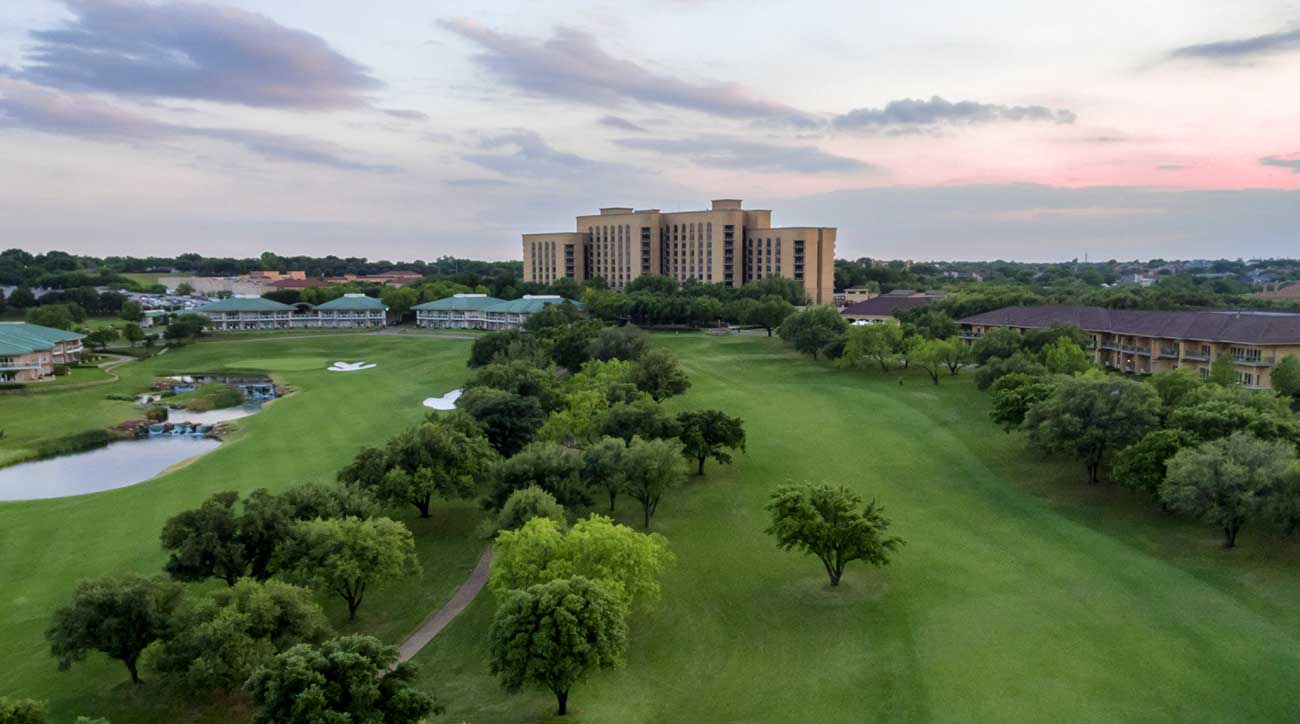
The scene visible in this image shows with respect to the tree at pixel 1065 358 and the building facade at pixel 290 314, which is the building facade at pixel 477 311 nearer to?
the building facade at pixel 290 314

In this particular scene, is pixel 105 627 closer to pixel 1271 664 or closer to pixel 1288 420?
→ pixel 1271 664

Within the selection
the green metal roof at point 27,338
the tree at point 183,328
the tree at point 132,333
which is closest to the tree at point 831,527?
the green metal roof at point 27,338

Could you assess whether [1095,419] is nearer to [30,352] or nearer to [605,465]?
[605,465]

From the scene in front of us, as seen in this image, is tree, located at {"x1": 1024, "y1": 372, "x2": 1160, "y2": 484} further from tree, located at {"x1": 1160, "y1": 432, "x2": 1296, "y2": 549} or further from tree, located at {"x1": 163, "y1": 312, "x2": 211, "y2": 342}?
tree, located at {"x1": 163, "y1": 312, "x2": 211, "y2": 342}

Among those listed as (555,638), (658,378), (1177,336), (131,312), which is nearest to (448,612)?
(555,638)

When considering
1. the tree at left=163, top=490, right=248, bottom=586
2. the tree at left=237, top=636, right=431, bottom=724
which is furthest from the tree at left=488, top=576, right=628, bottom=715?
the tree at left=163, top=490, right=248, bottom=586

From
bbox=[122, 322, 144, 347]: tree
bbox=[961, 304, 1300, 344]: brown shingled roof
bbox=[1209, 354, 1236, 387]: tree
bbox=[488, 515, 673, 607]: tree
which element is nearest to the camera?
bbox=[488, 515, 673, 607]: tree

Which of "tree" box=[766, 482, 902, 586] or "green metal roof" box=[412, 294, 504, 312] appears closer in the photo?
"tree" box=[766, 482, 902, 586]
